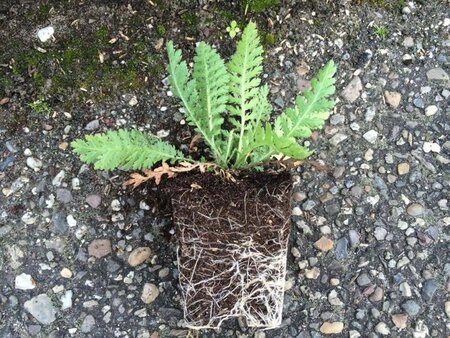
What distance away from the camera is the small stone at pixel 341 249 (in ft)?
9.84

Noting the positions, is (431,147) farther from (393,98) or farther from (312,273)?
(312,273)

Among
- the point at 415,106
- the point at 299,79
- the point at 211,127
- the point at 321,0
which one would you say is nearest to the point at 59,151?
the point at 211,127

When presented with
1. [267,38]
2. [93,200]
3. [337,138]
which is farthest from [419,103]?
[93,200]

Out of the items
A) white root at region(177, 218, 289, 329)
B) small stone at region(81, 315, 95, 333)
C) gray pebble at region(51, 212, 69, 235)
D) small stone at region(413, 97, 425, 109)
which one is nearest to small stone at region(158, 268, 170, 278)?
white root at region(177, 218, 289, 329)

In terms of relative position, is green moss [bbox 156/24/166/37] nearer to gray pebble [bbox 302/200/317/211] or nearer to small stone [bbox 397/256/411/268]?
gray pebble [bbox 302/200/317/211]

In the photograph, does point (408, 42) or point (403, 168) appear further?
point (408, 42)

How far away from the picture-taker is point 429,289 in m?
2.97

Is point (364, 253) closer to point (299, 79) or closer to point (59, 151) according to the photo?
point (299, 79)

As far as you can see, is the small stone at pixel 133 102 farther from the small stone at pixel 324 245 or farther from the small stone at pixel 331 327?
the small stone at pixel 331 327

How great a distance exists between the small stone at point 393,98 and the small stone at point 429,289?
781 mm

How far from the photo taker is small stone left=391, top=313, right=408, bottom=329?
2.94m

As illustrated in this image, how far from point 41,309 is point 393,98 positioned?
1.77 metres

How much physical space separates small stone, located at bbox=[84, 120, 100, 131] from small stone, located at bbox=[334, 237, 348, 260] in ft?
3.77

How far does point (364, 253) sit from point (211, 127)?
86cm
